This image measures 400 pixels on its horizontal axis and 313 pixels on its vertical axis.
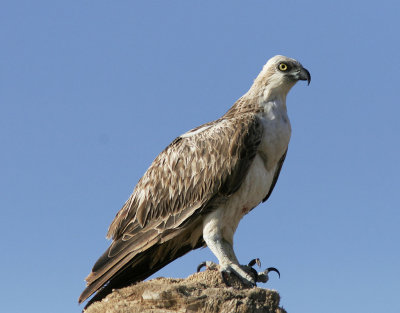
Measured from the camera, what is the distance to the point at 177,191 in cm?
1009

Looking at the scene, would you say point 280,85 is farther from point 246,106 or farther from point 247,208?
point 247,208

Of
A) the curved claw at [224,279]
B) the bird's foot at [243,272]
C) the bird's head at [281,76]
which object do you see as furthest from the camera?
the bird's head at [281,76]

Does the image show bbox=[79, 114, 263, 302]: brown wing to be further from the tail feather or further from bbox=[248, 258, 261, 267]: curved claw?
bbox=[248, 258, 261, 267]: curved claw

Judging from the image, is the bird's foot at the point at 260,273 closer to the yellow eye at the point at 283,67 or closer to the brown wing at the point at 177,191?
the brown wing at the point at 177,191

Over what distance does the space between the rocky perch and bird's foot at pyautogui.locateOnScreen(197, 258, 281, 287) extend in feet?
0.81

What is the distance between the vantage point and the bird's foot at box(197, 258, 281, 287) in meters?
9.05

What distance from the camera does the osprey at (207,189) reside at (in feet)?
31.6

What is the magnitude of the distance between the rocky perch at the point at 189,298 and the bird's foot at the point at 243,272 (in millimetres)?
247

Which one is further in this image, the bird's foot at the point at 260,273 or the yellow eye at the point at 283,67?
the yellow eye at the point at 283,67

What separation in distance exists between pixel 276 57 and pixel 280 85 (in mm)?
511

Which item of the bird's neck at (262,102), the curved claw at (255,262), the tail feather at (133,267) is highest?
the bird's neck at (262,102)

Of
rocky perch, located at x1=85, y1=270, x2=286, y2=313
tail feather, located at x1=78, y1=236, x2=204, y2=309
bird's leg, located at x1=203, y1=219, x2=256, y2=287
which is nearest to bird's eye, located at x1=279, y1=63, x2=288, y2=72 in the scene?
bird's leg, located at x1=203, y1=219, x2=256, y2=287

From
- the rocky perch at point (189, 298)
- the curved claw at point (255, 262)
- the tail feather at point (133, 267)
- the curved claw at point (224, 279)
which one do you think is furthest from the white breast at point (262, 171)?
the rocky perch at point (189, 298)

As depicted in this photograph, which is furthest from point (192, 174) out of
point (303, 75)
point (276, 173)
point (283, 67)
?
point (303, 75)
